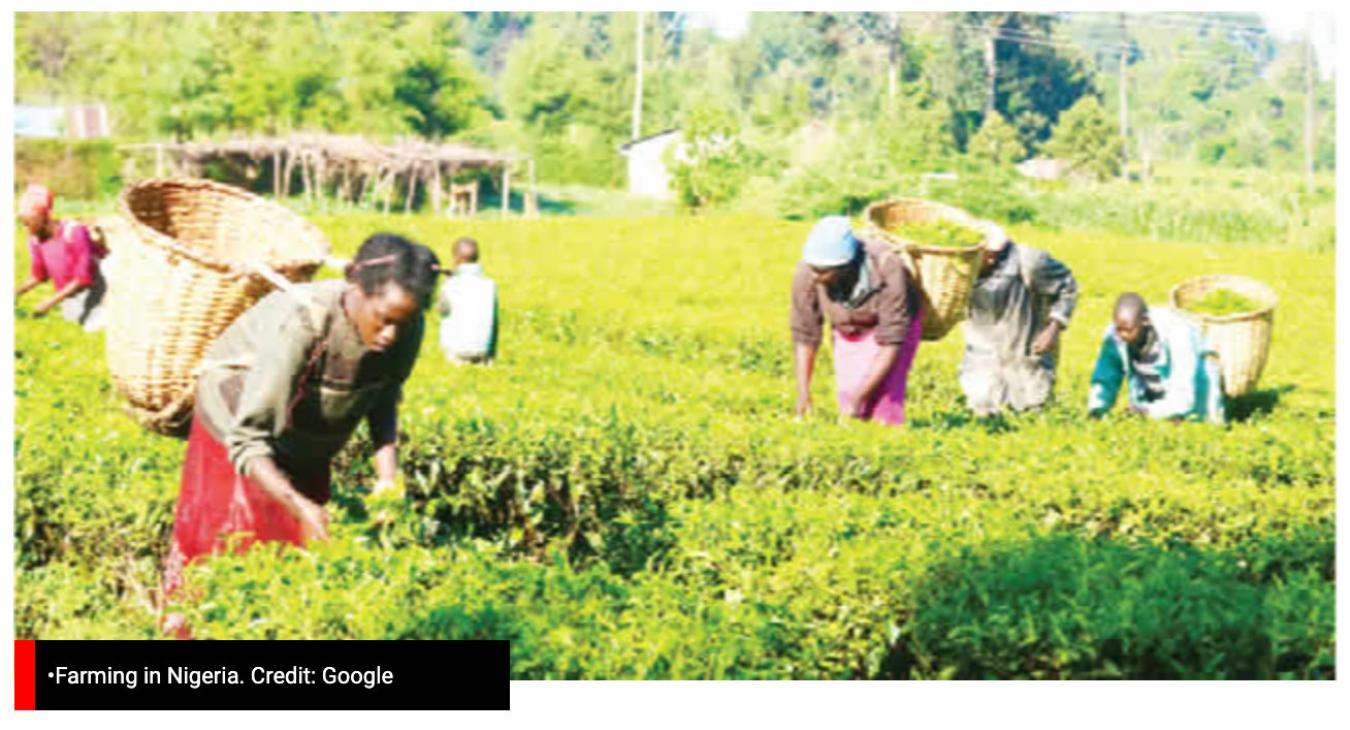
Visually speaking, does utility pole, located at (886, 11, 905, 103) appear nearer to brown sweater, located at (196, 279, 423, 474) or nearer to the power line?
the power line

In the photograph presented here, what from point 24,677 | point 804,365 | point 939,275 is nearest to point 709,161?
point 939,275

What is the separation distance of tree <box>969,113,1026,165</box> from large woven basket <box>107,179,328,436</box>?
1441 inches

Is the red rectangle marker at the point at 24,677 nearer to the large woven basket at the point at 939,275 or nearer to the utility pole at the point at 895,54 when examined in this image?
the large woven basket at the point at 939,275

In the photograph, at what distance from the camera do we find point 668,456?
24.8ft

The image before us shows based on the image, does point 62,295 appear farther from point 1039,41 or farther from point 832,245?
point 1039,41

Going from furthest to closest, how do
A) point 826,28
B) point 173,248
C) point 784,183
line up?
point 826,28 < point 784,183 < point 173,248

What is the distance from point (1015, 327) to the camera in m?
10.1

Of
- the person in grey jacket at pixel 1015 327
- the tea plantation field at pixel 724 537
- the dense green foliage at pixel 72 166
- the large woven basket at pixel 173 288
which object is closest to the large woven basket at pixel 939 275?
the tea plantation field at pixel 724 537

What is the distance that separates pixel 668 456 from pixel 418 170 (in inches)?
1256

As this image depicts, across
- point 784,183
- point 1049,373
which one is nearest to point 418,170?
point 784,183

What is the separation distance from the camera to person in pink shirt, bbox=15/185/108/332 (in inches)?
447

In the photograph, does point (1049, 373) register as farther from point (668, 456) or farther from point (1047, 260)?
point (668, 456)

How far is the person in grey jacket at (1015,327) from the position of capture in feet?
32.6
